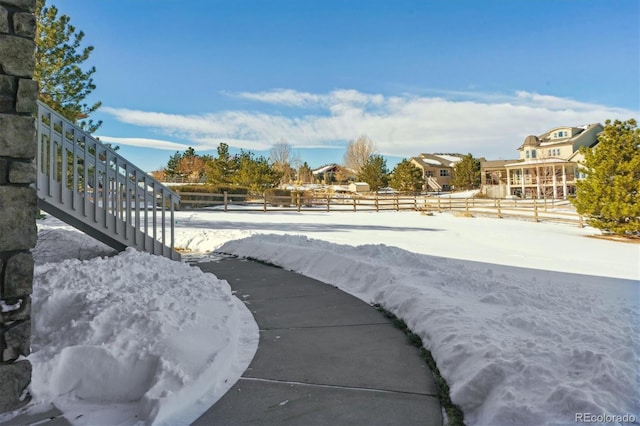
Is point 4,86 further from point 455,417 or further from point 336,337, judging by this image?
point 455,417

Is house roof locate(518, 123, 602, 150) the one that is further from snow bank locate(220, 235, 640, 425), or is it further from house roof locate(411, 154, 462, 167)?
snow bank locate(220, 235, 640, 425)

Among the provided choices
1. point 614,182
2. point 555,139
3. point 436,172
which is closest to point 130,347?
point 614,182

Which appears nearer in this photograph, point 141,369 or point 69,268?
point 141,369

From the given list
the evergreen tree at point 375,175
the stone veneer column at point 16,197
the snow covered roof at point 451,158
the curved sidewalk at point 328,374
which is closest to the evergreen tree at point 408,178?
the evergreen tree at point 375,175

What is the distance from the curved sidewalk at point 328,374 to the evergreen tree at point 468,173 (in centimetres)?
4697

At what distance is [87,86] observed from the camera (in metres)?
11.4

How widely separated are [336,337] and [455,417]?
1370mm

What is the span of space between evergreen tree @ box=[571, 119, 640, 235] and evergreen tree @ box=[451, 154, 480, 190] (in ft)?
111

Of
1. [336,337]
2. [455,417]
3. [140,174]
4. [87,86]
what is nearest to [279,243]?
[140,174]

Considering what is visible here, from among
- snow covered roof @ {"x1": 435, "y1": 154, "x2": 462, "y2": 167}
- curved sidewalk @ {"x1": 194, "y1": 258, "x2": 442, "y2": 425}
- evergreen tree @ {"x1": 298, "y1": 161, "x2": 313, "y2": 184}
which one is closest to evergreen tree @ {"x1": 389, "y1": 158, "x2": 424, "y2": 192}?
snow covered roof @ {"x1": 435, "y1": 154, "x2": 462, "y2": 167}

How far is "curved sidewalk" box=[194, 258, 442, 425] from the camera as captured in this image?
7.23ft

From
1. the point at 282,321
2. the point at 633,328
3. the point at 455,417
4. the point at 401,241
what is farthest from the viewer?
the point at 401,241

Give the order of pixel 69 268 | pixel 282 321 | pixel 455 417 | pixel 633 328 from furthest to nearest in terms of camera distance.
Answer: pixel 69 268 < pixel 282 321 < pixel 633 328 < pixel 455 417

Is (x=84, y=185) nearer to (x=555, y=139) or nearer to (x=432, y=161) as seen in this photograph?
(x=555, y=139)
